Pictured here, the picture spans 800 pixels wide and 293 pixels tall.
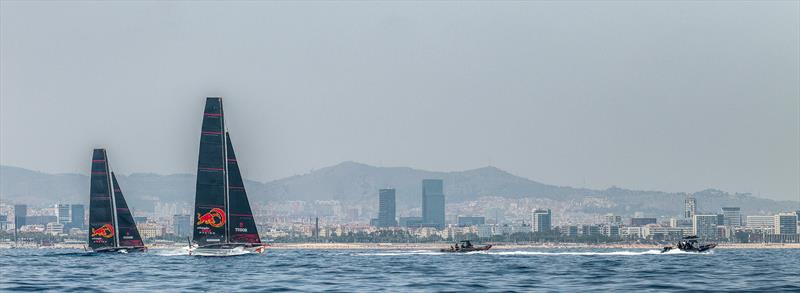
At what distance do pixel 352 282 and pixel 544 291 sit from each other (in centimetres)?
1703

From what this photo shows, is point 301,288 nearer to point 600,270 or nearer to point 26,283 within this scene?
point 26,283

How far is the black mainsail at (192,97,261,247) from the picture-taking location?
5143 inches

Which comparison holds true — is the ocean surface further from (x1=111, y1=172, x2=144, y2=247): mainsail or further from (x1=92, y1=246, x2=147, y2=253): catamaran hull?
(x1=111, y1=172, x2=144, y2=247): mainsail

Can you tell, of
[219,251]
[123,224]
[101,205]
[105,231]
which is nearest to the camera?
[219,251]

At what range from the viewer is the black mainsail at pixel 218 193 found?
130625 mm

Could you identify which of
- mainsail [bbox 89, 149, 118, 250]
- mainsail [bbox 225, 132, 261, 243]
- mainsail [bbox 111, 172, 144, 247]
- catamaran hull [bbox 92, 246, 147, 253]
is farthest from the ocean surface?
mainsail [bbox 111, 172, 144, 247]

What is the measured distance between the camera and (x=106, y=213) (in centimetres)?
16225

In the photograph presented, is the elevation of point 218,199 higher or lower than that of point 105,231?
higher

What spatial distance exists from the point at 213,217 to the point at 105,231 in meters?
34.6

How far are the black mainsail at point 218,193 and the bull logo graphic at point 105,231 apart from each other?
32235mm

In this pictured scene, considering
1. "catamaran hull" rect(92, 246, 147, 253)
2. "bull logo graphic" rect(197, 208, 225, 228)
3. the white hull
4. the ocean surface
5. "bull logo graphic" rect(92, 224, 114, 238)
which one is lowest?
the ocean surface

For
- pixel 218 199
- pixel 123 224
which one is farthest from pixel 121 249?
pixel 218 199

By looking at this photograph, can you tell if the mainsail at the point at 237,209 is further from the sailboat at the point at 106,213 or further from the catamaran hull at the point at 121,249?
the catamaran hull at the point at 121,249

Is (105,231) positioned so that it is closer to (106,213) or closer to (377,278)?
(106,213)
